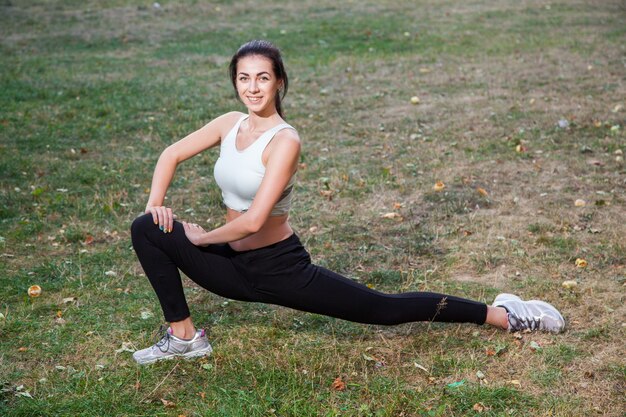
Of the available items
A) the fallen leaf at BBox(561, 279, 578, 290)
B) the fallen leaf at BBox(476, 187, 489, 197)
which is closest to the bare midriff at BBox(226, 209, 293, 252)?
the fallen leaf at BBox(561, 279, 578, 290)

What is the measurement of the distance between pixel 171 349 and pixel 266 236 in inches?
31.0

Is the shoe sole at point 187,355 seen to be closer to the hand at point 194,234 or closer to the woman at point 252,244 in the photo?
the woman at point 252,244

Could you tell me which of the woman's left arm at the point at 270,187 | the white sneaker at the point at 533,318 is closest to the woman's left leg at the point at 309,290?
the woman's left arm at the point at 270,187

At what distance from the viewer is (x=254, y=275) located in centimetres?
371

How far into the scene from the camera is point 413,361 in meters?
3.96

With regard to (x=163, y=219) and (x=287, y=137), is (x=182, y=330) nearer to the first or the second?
(x=163, y=219)

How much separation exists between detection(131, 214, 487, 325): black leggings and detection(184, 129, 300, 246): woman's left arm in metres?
0.20

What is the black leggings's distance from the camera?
3.70m

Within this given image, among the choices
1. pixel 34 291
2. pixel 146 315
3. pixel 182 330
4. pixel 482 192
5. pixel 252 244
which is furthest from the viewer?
pixel 482 192

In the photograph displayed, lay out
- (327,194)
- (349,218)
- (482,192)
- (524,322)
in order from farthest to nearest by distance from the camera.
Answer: (327,194)
(482,192)
(349,218)
(524,322)

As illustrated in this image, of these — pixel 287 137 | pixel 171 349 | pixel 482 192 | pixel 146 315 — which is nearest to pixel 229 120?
pixel 287 137

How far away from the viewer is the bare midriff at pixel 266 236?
371 cm

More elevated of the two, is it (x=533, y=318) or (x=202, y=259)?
(x=202, y=259)

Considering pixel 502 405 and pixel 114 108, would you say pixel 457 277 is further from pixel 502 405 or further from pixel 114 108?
pixel 114 108
